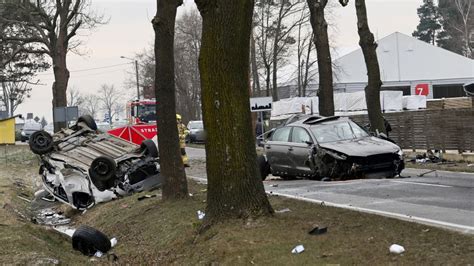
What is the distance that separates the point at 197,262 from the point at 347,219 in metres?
2.07

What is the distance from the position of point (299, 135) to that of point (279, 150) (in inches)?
31.0

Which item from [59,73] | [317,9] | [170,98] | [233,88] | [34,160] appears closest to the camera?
[233,88]

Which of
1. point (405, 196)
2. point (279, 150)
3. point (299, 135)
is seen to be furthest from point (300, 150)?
point (405, 196)

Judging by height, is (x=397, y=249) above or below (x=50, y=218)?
above

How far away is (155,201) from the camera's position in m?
11.4

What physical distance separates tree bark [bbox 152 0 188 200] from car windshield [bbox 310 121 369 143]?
4.27 metres

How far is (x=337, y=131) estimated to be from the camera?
46.0 feet

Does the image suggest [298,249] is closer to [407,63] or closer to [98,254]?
[98,254]

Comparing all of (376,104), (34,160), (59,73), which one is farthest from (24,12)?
(376,104)

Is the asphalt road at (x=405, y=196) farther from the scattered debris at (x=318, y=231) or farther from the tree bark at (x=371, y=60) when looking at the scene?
the tree bark at (x=371, y=60)

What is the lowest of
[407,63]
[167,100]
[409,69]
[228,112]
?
[228,112]

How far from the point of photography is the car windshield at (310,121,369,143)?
1382 cm

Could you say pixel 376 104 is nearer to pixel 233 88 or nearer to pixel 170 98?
pixel 170 98

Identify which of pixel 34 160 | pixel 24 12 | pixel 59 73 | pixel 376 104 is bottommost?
pixel 34 160
